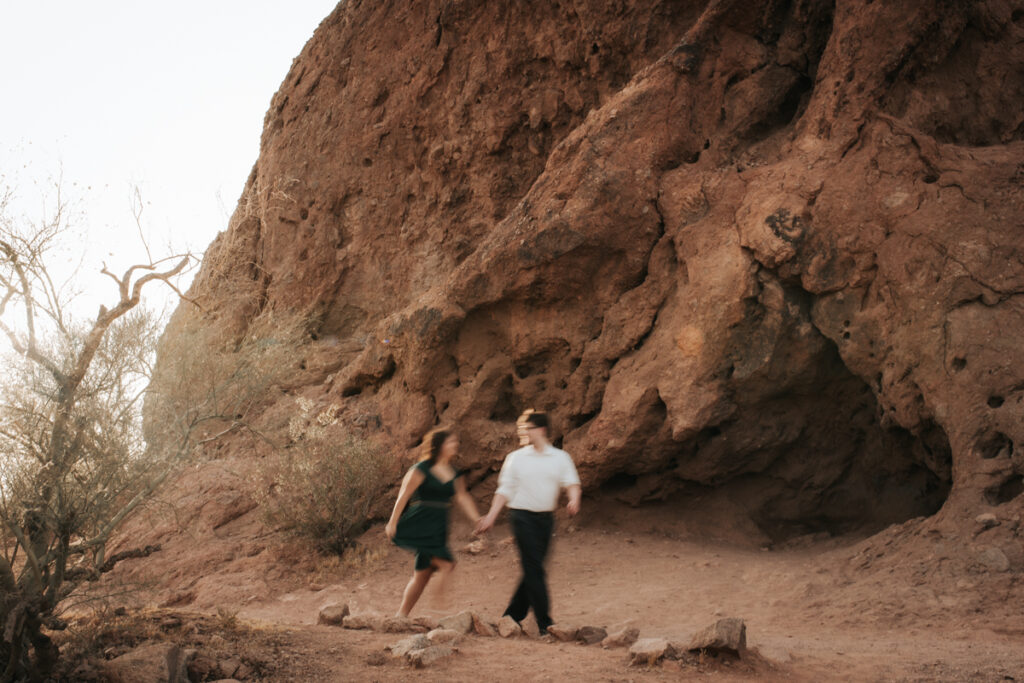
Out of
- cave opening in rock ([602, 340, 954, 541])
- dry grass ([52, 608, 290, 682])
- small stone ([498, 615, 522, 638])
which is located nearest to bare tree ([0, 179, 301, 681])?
dry grass ([52, 608, 290, 682])

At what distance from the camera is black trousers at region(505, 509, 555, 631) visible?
4.65 m

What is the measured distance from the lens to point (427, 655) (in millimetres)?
3859

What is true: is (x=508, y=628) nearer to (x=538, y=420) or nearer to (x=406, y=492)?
(x=406, y=492)

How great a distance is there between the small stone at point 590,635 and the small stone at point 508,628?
37 centimetres

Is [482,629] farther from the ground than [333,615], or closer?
closer

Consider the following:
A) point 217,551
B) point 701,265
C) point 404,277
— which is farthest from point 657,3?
point 217,551

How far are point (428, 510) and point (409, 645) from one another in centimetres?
119

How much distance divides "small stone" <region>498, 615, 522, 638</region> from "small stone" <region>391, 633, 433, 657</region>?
620 mm

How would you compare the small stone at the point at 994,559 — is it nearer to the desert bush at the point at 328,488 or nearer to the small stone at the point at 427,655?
the small stone at the point at 427,655

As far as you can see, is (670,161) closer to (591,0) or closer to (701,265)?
(701,265)

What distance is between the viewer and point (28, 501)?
4.57 meters

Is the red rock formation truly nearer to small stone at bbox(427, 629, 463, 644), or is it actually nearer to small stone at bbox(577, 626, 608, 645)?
small stone at bbox(577, 626, 608, 645)

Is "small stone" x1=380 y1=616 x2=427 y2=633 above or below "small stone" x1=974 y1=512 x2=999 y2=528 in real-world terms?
above

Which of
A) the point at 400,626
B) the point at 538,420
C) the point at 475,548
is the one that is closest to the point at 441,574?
the point at 400,626
